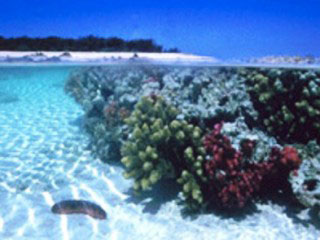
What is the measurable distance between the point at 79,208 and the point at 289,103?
589 cm

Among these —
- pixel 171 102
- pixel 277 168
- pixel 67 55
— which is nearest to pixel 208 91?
pixel 171 102

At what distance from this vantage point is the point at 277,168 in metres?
6.30

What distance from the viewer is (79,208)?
642 cm

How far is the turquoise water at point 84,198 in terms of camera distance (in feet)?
19.0

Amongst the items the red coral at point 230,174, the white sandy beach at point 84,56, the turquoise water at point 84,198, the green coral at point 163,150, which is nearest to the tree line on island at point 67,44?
the white sandy beach at point 84,56

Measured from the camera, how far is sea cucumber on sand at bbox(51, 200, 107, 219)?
627cm

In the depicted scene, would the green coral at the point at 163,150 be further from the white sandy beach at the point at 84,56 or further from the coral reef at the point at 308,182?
the white sandy beach at the point at 84,56

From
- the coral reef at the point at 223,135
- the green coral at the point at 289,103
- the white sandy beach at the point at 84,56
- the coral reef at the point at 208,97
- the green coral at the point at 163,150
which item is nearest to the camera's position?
the coral reef at the point at 223,135

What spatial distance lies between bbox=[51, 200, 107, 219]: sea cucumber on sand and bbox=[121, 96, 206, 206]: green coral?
93 cm

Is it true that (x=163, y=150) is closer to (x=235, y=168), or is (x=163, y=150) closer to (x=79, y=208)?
(x=235, y=168)

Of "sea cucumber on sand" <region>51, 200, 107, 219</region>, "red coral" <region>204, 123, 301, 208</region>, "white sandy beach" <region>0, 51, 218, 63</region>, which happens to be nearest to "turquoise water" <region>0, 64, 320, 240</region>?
"sea cucumber on sand" <region>51, 200, 107, 219</region>

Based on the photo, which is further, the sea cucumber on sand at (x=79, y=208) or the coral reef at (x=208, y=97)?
the coral reef at (x=208, y=97)

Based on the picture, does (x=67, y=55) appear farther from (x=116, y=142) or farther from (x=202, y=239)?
(x=202, y=239)

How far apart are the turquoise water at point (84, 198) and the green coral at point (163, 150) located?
58 cm
